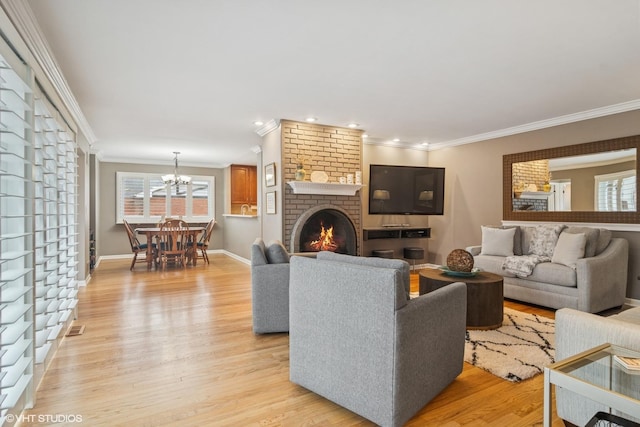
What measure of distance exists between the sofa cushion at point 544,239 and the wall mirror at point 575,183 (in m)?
0.44

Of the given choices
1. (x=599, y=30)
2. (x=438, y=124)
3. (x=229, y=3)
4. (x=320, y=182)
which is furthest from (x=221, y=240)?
(x=599, y=30)

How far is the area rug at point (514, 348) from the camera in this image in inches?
101

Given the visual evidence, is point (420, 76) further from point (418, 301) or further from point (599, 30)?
point (418, 301)

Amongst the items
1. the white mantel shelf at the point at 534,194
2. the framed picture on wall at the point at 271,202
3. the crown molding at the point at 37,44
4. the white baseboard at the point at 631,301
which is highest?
the crown molding at the point at 37,44

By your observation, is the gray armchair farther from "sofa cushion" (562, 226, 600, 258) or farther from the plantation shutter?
"sofa cushion" (562, 226, 600, 258)

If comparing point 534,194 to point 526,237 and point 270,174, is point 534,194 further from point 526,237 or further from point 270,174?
point 270,174

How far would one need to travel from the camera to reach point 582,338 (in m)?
1.72

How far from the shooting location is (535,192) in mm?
5293

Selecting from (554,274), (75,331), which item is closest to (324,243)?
(554,274)

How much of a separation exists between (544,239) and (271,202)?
147 inches

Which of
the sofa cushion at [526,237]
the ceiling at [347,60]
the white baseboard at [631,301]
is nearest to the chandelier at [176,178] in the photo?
the ceiling at [347,60]

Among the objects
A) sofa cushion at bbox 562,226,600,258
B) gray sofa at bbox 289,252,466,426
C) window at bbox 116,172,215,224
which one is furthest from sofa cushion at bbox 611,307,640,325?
window at bbox 116,172,215,224

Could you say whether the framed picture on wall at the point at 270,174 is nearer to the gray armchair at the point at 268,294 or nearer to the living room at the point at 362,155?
the living room at the point at 362,155

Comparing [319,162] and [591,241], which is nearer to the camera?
[591,241]
